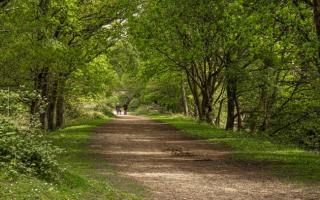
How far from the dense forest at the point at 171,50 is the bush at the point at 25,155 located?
13cm

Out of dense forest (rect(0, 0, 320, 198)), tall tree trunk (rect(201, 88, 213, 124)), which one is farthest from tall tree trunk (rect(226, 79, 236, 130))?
tall tree trunk (rect(201, 88, 213, 124))

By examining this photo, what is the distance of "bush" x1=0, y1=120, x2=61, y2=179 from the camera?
9.78 meters

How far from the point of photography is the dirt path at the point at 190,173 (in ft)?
38.1

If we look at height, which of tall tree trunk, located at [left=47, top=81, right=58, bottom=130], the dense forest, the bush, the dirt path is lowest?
the dirt path

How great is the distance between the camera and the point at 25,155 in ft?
33.9

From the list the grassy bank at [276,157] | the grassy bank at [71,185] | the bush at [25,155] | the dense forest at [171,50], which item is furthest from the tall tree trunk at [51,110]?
the bush at [25,155]

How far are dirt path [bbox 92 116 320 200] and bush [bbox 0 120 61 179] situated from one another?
264cm

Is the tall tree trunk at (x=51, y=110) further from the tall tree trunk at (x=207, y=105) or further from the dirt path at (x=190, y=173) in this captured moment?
the tall tree trunk at (x=207, y=105)

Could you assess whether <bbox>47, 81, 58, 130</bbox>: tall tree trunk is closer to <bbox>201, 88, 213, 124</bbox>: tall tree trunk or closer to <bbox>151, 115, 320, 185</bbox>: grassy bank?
<bbox>151, 115, 320, 185</bbox>: grassy bank

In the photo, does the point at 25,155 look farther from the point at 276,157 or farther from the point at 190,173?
the point at 276,157

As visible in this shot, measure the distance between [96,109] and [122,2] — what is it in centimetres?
3032

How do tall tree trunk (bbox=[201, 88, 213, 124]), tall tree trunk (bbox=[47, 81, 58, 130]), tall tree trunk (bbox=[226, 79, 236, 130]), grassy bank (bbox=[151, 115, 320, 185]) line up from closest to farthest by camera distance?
grassy bank (bbox=[151, 115, 320, 185]) < tall tree trunk (bbox=[226, 79, 236, 130]) < tall tree trunk (bbox=[47, 81, 58, 130]) < tall tree trunk (bbox=[201, 88, 213, 124])

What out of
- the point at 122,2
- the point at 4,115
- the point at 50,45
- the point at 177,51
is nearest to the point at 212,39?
the point at 177,51

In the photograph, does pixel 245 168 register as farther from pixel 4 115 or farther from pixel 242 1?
pixel 4 115
